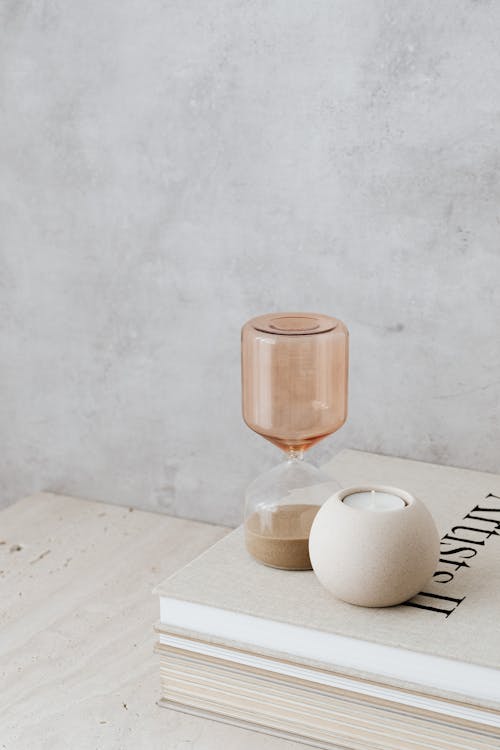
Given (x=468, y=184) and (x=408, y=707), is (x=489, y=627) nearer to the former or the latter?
(x=408, y=707)

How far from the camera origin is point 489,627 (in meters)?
0.67

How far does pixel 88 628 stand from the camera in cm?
88

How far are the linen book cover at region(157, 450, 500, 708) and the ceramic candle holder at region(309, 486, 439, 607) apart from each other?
2cm

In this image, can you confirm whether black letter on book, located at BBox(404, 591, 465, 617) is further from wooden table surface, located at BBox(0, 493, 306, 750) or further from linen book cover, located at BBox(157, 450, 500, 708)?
wooden table surface, located at BBox(0, 493, 306, 750)

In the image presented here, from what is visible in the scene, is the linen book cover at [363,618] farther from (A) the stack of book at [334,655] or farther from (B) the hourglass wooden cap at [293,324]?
(B) the hourglass wooden cap at [293,324]

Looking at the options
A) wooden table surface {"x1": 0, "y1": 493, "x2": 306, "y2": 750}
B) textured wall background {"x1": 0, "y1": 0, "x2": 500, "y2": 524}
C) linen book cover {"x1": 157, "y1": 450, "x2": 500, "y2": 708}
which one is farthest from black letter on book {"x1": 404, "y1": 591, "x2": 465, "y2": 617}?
textured wall background {"x1": 0, "y1": 0, "x2": 500, "y2": 524}

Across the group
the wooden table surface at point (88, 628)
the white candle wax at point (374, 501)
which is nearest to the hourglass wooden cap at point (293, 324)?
the white candle wax at point (374, 501)

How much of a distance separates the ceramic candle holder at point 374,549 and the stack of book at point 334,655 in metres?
0.02

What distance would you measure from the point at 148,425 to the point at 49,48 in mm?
397

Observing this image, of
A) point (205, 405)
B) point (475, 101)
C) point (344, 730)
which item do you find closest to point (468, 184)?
point (475, 101)

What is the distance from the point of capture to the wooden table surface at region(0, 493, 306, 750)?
729mm

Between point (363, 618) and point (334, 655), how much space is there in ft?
0.10

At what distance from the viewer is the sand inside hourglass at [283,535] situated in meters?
0.75

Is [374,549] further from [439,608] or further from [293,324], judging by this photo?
[293,324]
